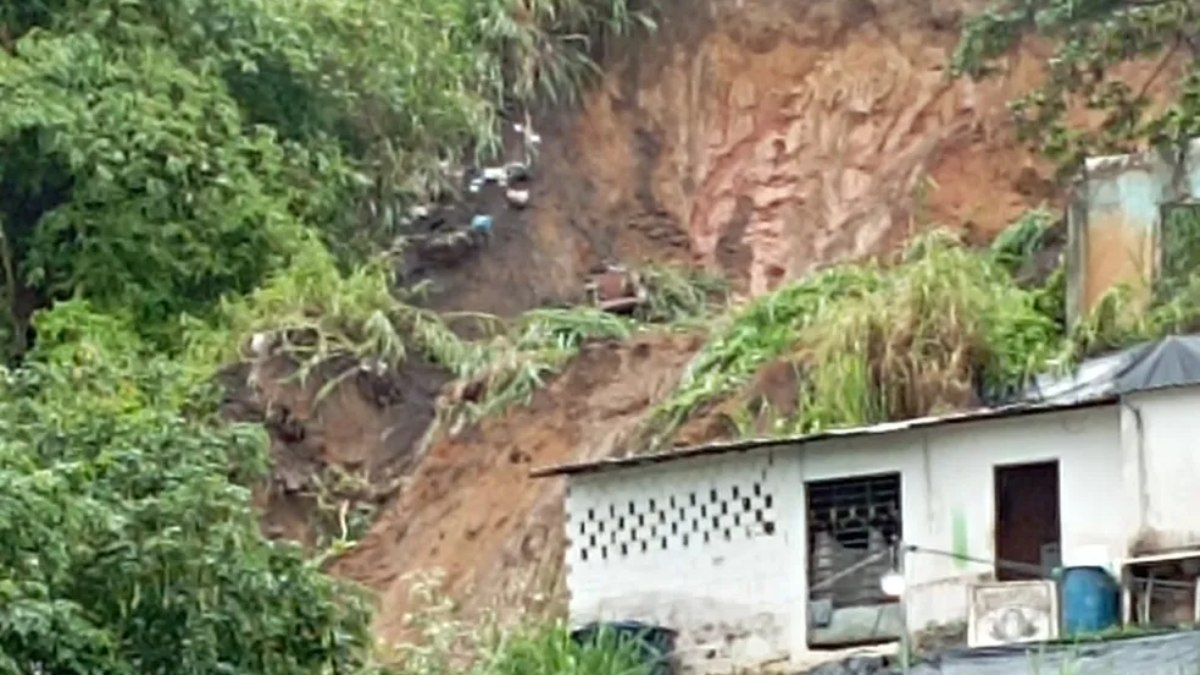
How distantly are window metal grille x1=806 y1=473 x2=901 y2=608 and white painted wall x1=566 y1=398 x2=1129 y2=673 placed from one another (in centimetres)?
7

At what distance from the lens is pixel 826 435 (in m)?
18.4

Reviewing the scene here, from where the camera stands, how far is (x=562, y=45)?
28922 millimetres

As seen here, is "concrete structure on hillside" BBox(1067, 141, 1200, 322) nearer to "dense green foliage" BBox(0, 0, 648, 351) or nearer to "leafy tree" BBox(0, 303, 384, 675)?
"leafy tree" BBox(0, 303, 384, 675)

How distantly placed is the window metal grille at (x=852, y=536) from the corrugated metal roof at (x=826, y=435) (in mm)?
257

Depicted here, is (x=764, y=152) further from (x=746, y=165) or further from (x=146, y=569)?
(x=146, y=569)

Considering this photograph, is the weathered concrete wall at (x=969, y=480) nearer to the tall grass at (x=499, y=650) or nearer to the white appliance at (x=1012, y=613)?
the white appliance at (x=1012, y=613)

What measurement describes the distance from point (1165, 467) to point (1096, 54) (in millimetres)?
3556

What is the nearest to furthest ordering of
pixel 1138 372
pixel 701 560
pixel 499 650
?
pixel 1138 372
pixel 499 650
pixel 701 560

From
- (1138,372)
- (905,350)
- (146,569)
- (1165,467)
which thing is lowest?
(146,569)

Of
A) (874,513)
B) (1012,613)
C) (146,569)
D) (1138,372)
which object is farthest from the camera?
(874,513)

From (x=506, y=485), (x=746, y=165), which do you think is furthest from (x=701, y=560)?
(x=746, y=165)

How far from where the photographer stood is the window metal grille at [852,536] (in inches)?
724

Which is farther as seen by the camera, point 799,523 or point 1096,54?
point 1096,54

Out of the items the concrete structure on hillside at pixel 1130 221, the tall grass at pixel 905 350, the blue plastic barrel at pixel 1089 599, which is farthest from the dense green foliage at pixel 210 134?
the blue plastic barrel at pixel 1089 599
